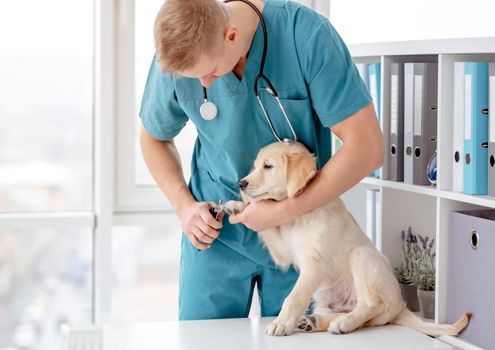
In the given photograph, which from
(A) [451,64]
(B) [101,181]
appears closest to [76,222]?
(B) [101,181]

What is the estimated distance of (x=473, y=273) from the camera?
1.80 meters

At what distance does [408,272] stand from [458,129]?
472 mm

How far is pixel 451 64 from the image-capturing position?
6.08ft

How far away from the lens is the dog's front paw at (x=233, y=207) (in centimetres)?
180

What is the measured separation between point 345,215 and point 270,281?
0.79 feet

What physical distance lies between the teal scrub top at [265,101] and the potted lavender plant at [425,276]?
1.48ft

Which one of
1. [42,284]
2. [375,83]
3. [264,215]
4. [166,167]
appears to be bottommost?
[42,284]

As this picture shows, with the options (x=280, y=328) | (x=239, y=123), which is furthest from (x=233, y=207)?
(x=280, y=328)

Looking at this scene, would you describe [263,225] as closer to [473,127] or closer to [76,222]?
[473,127]

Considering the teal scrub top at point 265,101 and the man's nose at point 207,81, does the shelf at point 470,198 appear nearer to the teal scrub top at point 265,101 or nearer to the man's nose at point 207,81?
the teal scrub top at point 265,101

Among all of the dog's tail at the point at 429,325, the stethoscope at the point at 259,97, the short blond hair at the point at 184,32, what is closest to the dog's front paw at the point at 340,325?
the dog's tail at the point at 429,325

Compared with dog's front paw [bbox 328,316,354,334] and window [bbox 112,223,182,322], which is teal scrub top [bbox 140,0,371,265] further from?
window [bbox 112,223,182,322]

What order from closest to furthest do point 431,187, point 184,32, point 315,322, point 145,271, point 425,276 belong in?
1. point 184,32
2. point 315,322
3. point 431,187
4. point 425,276
5. point 145,271

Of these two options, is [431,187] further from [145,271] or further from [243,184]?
[145,271]
